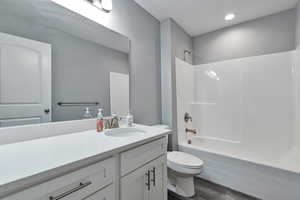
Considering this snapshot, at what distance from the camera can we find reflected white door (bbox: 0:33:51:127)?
811mm

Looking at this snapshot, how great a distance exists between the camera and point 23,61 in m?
0.88

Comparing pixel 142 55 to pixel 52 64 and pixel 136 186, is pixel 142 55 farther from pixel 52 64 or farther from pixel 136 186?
pixel 136 186

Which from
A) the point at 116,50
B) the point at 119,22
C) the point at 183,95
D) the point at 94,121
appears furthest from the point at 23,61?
the point at 183,95

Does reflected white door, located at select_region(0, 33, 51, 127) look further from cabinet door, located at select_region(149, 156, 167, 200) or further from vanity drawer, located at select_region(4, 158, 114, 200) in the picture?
cabinet door, located at select_region(149, 156, 167, 200)

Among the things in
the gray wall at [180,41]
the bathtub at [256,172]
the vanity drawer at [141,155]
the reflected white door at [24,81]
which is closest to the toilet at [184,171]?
the bathtub at [256,172]

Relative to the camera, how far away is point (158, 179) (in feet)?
3.57

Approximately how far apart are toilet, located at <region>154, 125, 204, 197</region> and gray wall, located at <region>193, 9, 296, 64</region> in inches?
76.0

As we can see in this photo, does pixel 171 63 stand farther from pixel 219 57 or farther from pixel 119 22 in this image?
pixel 219 57

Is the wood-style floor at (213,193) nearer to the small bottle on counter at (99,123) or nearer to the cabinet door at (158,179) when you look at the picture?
the cabinet door at (158,179)

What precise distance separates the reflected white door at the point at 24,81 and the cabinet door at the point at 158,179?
90 cm

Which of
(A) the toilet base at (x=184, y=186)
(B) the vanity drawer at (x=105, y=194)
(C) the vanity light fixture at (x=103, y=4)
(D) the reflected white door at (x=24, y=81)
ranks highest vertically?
(C) the vanity light fixture at (x=103, y=4)

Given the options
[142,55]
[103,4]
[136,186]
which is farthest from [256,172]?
[103,4]

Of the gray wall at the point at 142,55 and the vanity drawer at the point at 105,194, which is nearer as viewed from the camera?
the vanity drawer at the point at 105,194

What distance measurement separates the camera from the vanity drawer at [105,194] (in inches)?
25.4
